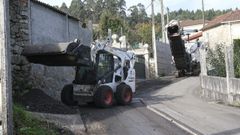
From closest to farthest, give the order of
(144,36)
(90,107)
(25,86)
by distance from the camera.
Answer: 1. (25,86)
2. (90,107)
3. (144,36)

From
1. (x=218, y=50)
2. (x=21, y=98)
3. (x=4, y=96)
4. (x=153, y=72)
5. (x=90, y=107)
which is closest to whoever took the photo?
(x=4, y=96)

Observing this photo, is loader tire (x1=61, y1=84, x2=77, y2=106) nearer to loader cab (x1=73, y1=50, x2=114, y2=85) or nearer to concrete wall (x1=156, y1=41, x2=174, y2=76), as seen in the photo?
loader cab (x1=73, y1=50, x2=114, y2=85)

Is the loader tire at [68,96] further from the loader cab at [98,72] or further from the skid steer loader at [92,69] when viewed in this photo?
the loader cab at [98,72]

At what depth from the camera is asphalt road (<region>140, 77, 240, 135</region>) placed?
43.4 feet

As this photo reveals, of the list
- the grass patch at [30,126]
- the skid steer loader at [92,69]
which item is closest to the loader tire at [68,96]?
the skid steer loader at [92,69]

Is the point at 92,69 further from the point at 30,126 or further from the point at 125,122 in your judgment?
the point at 30,126

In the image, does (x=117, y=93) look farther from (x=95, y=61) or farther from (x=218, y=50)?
(x=218, y=50)

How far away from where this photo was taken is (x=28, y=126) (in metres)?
10.9

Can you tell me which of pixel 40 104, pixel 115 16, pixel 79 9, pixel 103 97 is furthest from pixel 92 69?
pixel 79 9

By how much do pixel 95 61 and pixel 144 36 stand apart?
6024cm

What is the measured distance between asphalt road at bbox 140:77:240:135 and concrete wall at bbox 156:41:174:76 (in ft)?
59.0

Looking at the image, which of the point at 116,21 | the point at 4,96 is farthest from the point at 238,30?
the point at 4,96

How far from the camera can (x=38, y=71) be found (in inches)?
780

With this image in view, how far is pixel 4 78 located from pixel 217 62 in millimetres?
16241
